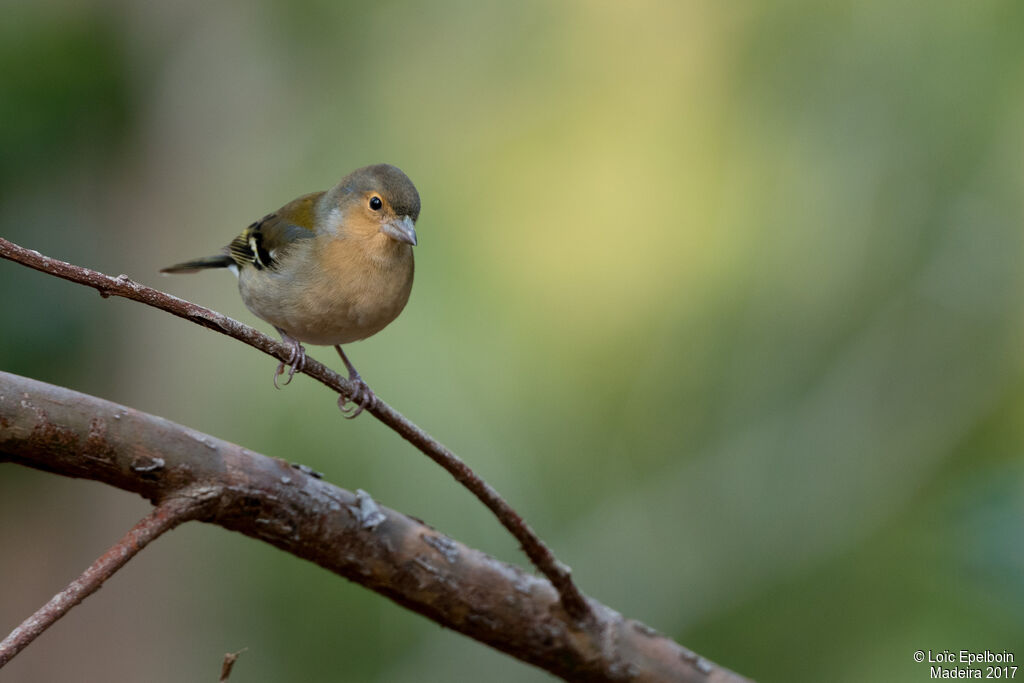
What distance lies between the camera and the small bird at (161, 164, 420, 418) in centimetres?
315

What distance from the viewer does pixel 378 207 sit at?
135 inches

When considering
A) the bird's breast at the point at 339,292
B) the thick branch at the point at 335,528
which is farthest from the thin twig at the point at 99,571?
the bird's breast at the point at 339,292

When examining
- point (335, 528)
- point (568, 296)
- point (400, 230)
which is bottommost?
point (335, 528)

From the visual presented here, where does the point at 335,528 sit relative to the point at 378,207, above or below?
below

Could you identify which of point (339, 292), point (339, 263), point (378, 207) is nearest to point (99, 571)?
point (339, 292)

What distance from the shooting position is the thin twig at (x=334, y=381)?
1788mm

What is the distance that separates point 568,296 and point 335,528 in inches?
145

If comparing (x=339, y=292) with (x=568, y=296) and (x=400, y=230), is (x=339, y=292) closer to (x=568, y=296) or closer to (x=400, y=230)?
(x=400, y=230)

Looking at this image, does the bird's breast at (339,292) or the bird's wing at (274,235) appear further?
the bird's wing at (274,235)

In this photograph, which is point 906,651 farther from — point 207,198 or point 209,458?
point 207,198

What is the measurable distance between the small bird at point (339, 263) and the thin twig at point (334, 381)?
0.62 metres

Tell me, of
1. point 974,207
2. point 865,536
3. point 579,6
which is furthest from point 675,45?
point 865,536

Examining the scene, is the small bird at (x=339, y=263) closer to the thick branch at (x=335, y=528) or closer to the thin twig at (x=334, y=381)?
the thick branch at (x=335, y=528)

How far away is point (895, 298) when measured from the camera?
5.80 metres
